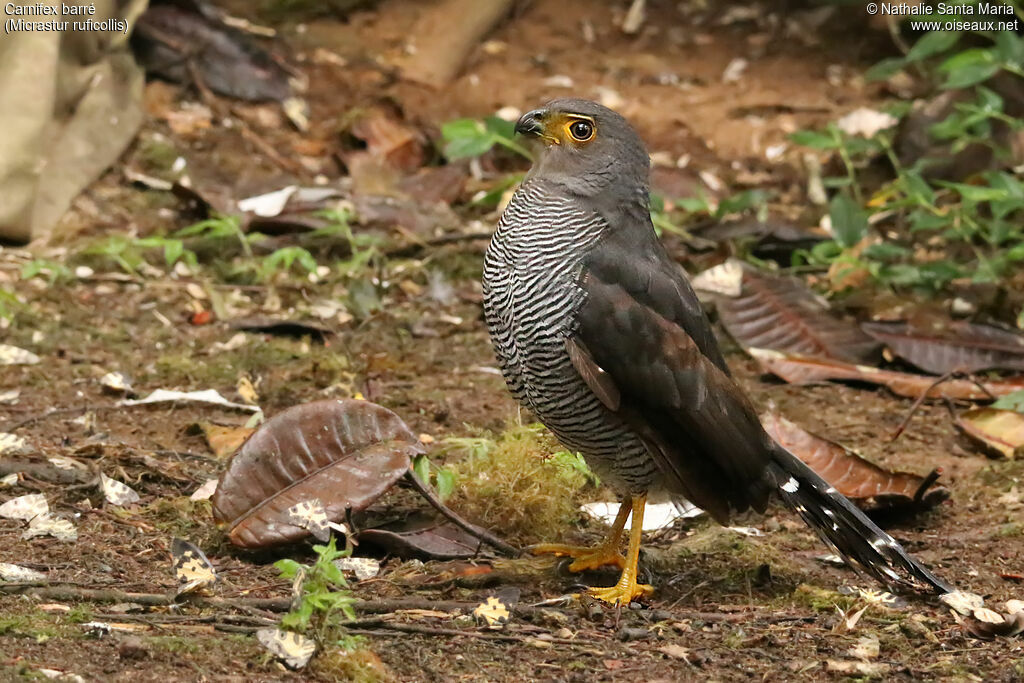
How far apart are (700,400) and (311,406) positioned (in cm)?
116

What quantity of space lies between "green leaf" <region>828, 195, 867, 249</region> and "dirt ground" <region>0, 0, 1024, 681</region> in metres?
0.76

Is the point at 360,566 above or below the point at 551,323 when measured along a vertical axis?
below

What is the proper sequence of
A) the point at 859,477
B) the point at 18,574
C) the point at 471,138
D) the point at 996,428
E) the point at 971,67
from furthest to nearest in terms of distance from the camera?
the point at 471,138 < the point at 971,67 < the point at 996,428 < the point at 859,477 < the point at 18,574

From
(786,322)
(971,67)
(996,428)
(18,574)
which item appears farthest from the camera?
(971,67)

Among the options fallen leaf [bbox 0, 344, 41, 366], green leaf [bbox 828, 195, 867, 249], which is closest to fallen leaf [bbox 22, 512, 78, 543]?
fallen leaf [bbox 0, 344, 41, 366]

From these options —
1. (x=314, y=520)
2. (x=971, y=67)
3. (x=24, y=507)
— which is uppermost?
(x=971, y=67)

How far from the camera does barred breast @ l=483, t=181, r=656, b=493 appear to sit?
3736 mm

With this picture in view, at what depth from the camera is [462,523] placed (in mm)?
3965

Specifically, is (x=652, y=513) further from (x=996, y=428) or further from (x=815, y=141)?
(x=815, y=141)

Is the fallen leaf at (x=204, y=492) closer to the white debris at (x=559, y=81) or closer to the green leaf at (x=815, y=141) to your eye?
the green leaf at (x=815, y=141)

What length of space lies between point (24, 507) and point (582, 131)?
1.96 m

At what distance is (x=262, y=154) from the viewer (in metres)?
7.45

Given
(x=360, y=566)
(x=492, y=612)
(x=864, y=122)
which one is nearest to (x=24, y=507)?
(x=360, y=566)

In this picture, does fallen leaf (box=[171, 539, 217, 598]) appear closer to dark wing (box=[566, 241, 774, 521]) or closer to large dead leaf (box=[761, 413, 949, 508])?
dark wing (box=[566, 241, 774, 521])
